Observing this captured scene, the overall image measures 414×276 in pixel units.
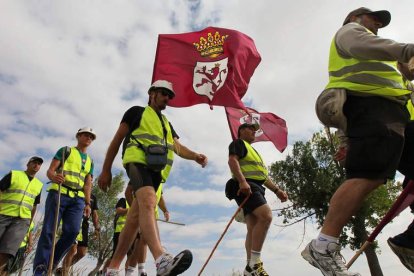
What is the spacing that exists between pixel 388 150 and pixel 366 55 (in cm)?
65

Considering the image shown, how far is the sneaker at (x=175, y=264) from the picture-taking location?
9.07ft

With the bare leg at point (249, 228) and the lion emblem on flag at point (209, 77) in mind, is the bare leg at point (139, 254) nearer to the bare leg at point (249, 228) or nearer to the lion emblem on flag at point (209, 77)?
the bare leg at point (249, 228)

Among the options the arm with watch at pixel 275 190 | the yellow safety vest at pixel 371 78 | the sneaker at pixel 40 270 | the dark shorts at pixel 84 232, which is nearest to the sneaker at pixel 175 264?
the yellow safety vest at pixel 371 78

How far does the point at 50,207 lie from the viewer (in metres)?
5.72

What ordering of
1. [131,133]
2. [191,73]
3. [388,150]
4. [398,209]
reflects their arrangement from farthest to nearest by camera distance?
[191,73] → [131,133] → [398,209] → [388,150]

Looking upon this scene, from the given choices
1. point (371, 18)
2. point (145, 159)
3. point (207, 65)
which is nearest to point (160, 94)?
point (145, 159)

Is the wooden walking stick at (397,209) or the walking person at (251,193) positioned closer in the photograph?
the wooden walking stick at (397,209)

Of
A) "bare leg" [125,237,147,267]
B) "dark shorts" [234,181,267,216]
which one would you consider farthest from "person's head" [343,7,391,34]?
"bare leg" [125,237,147,267]

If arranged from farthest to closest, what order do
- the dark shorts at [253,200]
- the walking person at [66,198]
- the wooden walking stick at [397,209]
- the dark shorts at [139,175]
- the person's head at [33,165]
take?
1. the person's head at [33,165]
2. the walking person at [66,198]
3. the dark shorts at [253,200]
4. the dark shorts at [139,175]
5. the wooden walking stick at [397,209]

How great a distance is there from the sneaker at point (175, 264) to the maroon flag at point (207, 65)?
5948 mm

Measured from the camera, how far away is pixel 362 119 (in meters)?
2.62

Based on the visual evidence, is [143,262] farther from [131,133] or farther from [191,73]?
[191,73]

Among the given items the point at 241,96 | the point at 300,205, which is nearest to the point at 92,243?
the point at 300,205

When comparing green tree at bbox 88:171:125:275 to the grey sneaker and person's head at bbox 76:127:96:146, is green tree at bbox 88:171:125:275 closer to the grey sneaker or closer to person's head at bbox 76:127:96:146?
person's head at bbox 76:127:96:146
